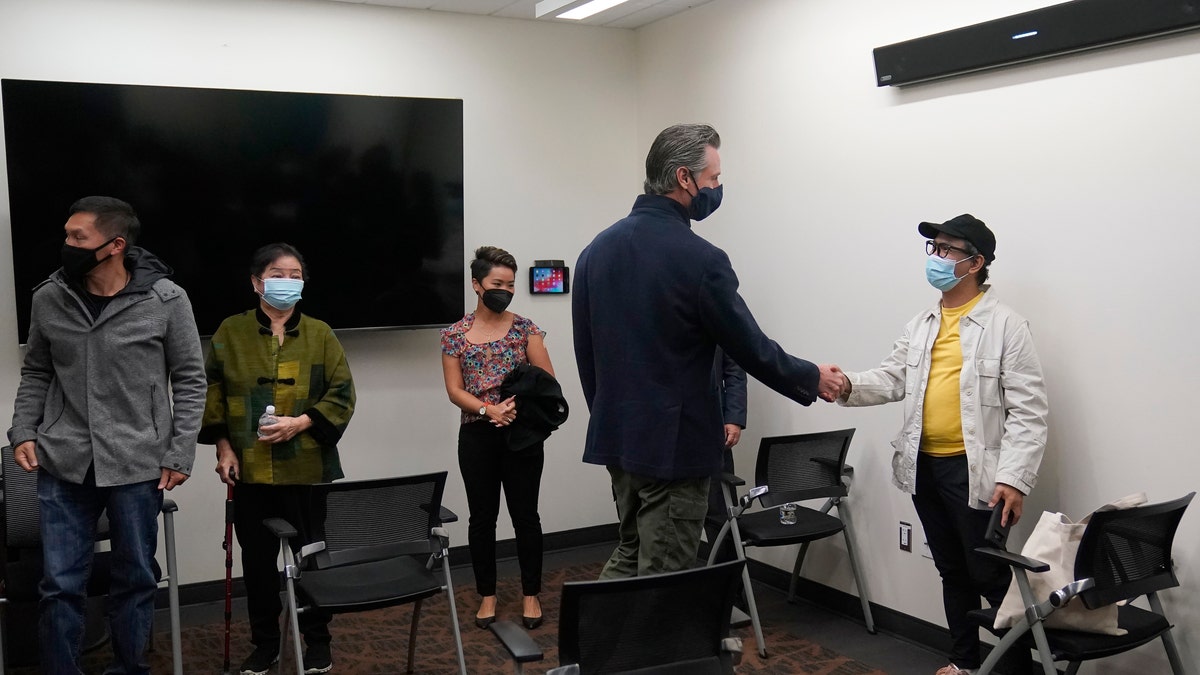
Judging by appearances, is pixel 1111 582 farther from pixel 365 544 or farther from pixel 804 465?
pixel 365 544

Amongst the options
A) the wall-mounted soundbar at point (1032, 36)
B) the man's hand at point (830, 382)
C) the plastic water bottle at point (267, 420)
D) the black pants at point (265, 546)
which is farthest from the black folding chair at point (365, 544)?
the wall-mounted soundbar at point (1032, 36)

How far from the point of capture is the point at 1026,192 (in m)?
3.87

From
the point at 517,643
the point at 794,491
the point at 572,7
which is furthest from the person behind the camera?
the point at 572,7

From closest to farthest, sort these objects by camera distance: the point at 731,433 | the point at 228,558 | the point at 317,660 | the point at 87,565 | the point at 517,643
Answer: the point at 517,643 → the point at 87,565 → the point at 317,660 → the point at 228,558 → the point at 731,433

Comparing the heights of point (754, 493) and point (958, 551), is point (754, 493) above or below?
above

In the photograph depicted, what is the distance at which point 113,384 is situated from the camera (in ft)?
11.3

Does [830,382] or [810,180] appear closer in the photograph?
[830,382]

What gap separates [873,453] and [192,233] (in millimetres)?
3220

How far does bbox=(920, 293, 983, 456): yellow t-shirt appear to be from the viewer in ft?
12.1

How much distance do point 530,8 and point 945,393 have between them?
308cm

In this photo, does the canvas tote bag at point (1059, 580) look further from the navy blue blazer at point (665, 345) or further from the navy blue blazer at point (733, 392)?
A: the navy blue blazer at point (733, 392)

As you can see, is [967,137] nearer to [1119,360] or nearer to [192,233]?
[1119,360]

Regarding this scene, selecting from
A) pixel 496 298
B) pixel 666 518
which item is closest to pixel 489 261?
pixel 496 298

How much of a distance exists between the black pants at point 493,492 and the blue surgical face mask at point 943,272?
6.01ft
